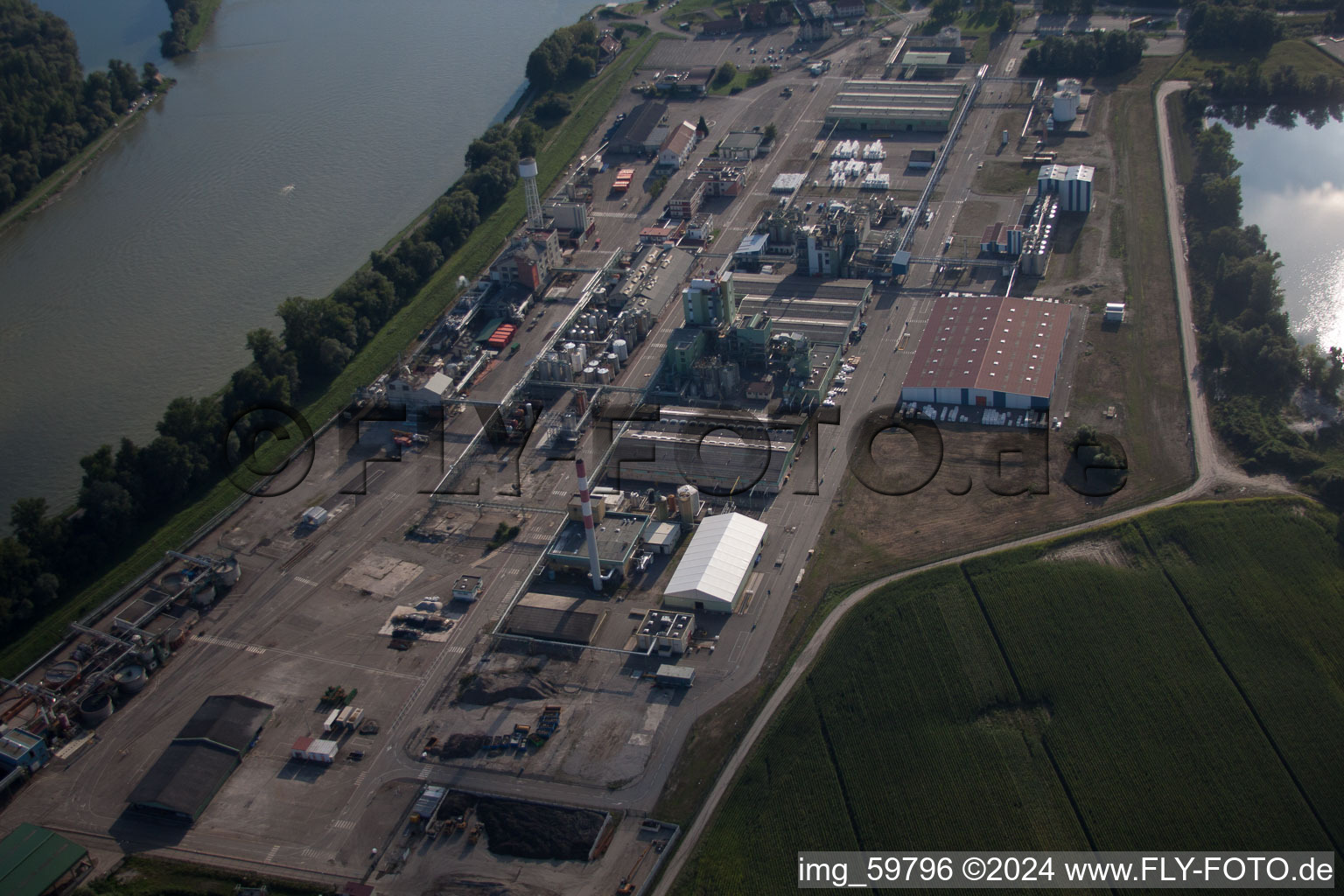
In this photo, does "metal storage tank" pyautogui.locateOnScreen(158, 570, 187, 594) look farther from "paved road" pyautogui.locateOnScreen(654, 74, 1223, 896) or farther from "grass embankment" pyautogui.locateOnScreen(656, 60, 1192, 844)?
"paved road" pyautogui.locateOnScreen(654, 74, 1223, 896)

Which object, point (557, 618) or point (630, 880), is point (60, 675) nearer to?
point (557, 618)

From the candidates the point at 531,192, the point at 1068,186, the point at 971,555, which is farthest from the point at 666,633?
the point at 1068,186

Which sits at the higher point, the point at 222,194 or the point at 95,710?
the point at 222,194

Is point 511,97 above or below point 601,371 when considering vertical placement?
above

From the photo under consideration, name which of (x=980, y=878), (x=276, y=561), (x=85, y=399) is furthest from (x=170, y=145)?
(x=980, y=878)

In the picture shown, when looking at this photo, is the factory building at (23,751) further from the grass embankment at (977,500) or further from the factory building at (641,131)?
the factory building at (641,131)

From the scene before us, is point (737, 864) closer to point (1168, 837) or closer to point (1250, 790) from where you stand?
point (1168, 837)
